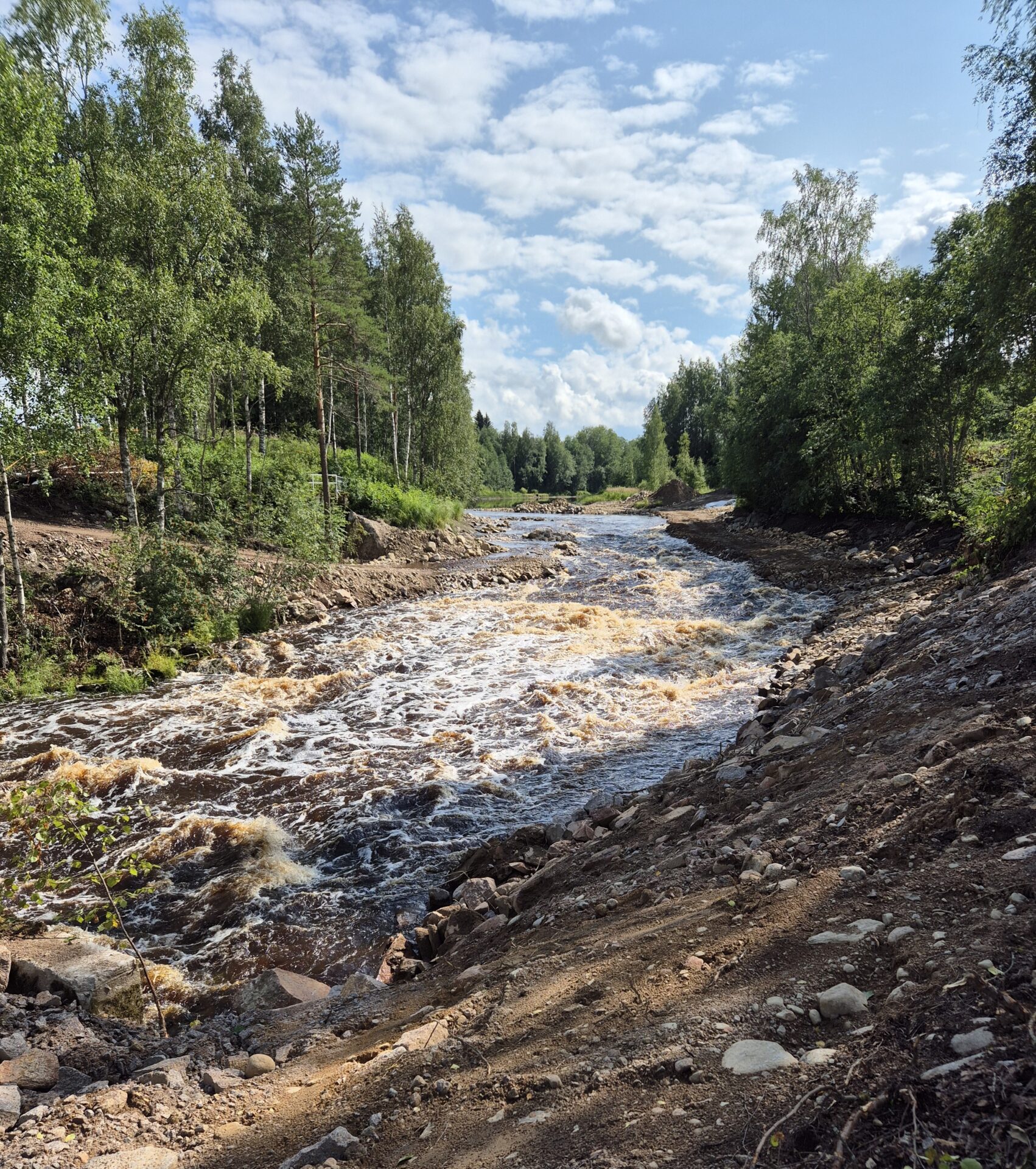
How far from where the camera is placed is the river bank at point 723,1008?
208 cm

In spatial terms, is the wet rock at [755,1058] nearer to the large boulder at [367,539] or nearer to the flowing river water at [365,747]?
the flowing river water at [365,747]

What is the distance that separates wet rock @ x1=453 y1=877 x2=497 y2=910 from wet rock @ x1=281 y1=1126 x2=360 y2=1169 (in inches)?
122

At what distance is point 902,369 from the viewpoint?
22516 millimetres

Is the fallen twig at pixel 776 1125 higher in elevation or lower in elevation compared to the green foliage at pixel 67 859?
higher

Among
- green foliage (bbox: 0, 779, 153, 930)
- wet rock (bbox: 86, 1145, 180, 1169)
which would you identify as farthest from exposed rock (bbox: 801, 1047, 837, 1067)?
green foliage (bbox: 0, 779, 153, 930)

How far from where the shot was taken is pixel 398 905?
663 centimetres

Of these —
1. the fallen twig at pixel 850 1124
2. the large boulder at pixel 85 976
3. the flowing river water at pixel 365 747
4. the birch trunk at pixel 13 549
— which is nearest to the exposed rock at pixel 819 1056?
the fallen twig at pixel 850 1124

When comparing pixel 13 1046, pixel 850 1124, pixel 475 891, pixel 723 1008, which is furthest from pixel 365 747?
pixel 850 1124

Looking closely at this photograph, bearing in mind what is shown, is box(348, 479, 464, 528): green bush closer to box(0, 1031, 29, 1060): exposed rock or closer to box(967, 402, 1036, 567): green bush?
box(967, 402, 1036, 567): green bush

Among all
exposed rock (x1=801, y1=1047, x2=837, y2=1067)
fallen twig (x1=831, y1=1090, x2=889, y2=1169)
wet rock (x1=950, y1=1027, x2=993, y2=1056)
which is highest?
wet rock (x1=950, y1=1027, x2=993, y2=1056)

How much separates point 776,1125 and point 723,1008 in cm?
86

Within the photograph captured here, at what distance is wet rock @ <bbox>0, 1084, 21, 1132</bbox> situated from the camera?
10.6 ft

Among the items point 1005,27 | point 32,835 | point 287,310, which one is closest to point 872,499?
point 1005,27

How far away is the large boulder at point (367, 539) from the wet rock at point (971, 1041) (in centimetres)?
2397
